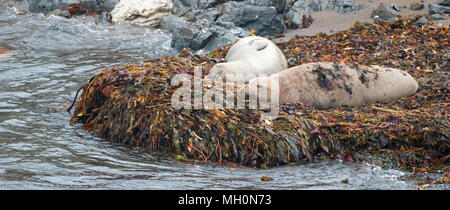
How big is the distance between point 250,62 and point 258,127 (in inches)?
79.0

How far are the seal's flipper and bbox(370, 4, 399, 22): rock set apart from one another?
3.87 m

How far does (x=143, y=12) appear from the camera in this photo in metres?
14.3

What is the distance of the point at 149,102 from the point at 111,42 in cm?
655

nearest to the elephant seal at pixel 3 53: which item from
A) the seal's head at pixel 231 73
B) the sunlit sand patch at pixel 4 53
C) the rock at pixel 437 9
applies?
the sunlit sand patch at pixel 4 53

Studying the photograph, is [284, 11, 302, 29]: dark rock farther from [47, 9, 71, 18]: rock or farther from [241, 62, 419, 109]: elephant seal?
[47, 9, 71, 18]: rock

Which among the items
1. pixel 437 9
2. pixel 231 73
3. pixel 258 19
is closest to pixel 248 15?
pixel 258 19

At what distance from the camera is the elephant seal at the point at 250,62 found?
7.41 m

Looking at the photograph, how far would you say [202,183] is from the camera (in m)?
4.81

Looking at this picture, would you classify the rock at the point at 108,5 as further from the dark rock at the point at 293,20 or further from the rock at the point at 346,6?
the rock at the point at 346,6

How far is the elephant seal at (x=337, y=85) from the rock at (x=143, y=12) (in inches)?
304

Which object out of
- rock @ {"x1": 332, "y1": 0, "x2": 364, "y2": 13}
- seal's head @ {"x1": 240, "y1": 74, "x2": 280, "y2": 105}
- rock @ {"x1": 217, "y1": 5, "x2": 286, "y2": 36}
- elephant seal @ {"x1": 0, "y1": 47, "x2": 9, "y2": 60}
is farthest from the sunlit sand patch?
rock @ {"x1": 332, "y1": 0, "x2": 364, "y2": 13}

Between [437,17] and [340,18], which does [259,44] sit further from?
[340,18]
